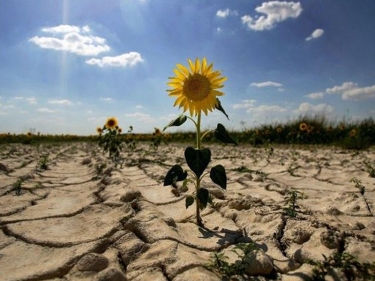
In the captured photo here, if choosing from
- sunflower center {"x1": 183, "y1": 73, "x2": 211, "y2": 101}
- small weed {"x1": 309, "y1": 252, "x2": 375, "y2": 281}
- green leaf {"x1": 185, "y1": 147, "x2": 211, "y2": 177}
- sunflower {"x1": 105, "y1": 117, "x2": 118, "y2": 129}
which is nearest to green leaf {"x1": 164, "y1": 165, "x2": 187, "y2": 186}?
green leaf {"x1": 185, "y1": 147, "x2": 211, "y2": 177}

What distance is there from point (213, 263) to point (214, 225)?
583 millimetres

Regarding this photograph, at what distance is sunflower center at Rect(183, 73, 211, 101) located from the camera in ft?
6.04

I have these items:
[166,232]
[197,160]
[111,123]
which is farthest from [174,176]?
[111,123]

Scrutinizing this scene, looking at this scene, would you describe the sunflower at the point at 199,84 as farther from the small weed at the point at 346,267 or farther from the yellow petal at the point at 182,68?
the small weed at the point at 346,267

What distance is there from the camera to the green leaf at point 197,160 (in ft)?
5.53

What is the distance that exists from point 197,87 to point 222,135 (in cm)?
32

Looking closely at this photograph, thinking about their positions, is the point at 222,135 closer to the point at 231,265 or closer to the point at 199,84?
the point at 199,84

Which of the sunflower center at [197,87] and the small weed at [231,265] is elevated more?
the sunflower center at [197,87]

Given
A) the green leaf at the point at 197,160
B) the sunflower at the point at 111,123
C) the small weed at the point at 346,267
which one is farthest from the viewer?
the sunflower at the point at 111,123

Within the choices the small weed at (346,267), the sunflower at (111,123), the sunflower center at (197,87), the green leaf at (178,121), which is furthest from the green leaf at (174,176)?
the sunflower at (111,123)

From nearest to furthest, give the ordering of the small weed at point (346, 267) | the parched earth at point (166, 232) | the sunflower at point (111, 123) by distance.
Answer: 1. the small weed at point (346, 267)
2. the parched earth at point (166, 232)
3. the sunflower at point (111, 123)

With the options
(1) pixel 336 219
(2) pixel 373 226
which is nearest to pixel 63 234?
(1) pixel 336 219

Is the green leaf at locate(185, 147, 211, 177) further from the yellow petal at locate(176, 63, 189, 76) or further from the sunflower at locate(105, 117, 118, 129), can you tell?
the sunflower at locate(105, 117, 118, 129)

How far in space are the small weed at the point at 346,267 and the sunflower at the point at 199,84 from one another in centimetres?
95
